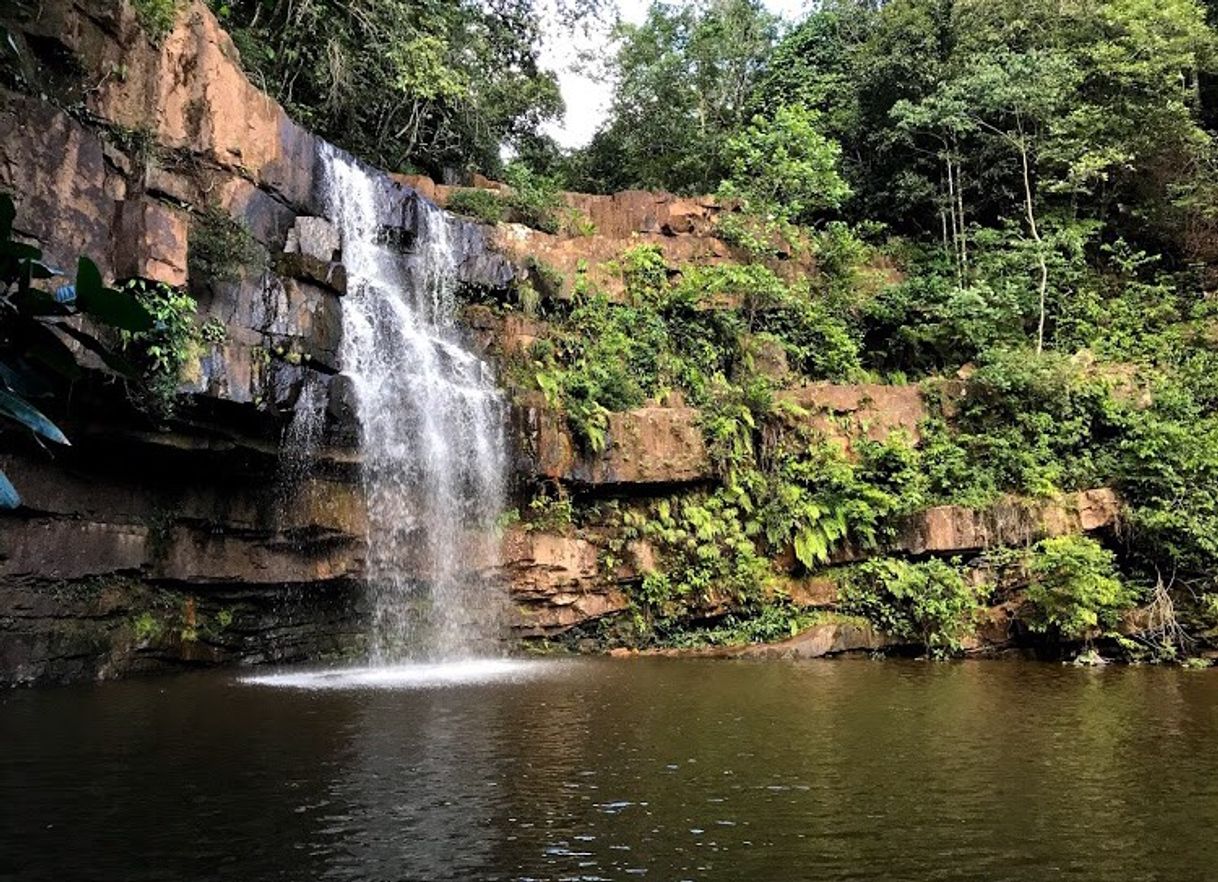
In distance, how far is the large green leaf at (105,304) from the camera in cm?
176

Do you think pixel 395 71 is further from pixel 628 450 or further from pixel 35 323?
pixel 35 323

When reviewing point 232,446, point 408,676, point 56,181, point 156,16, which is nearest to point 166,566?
point 232,446

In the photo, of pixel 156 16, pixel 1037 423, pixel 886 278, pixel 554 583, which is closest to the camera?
pixel 156 16

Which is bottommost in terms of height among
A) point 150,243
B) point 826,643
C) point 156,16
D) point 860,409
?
point 826,643

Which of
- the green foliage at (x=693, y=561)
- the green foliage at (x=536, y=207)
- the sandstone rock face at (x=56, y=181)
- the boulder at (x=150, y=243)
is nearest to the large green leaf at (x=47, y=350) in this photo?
the sandstone rock face at (x=56, y=181)

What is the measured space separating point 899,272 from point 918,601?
12262mm

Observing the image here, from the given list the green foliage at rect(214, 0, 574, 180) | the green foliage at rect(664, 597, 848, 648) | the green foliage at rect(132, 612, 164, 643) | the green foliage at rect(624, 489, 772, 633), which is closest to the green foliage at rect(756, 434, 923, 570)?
the green foliage at rect(624, 489, 772, 633)

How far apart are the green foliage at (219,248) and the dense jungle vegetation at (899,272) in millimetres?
5557

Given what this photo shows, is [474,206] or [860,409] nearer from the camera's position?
[860,409]

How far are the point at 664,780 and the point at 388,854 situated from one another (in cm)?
213

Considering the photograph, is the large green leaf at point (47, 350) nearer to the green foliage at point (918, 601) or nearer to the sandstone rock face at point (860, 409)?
the green foliage at point (918, 601)

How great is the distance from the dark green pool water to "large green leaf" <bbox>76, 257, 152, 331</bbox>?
10.5ft

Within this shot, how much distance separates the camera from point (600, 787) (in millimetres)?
5754

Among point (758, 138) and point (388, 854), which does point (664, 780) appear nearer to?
point (388, 854)
